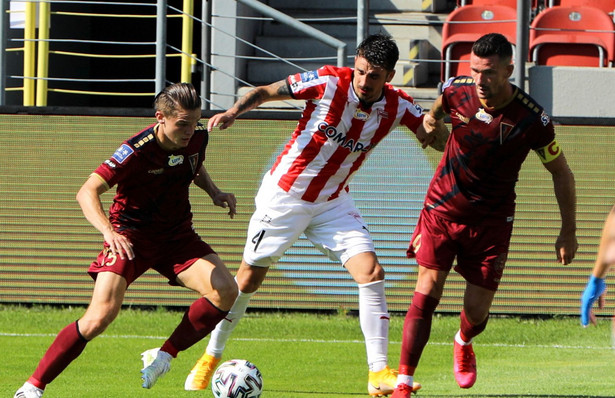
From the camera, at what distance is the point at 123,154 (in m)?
6.62

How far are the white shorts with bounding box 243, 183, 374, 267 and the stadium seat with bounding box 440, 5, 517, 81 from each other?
20.8 ft

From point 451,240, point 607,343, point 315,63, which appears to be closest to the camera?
point 451,240

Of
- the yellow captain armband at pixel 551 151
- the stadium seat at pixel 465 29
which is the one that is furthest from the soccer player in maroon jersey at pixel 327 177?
the stadium seat at pixel 465 29

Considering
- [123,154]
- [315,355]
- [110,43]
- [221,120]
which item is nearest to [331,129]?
[221,120]

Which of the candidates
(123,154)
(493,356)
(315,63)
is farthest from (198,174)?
(315,63)

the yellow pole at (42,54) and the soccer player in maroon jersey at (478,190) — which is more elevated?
the yellow pole at (42,54)

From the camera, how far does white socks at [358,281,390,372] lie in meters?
6.85

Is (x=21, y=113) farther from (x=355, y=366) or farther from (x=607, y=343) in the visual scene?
(x=607, y=343)

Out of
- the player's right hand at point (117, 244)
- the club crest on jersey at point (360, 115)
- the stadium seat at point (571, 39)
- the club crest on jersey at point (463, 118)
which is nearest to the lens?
the player's right hand at point (117, 244)

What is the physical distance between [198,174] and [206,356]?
1.28 metres

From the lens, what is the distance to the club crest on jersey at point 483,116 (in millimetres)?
6797

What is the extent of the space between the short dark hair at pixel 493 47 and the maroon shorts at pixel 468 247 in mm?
1156

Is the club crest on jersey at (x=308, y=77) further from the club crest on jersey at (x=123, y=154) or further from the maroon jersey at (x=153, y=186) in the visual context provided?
the club crest on jersey at (x=123, y=154)

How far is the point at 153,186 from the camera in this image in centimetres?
685
